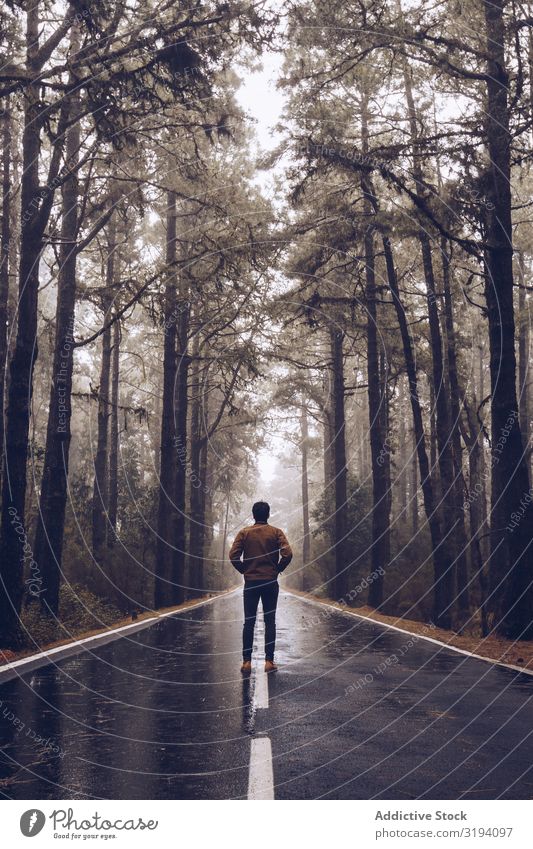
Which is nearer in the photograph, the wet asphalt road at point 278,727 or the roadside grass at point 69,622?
the wet asphalt road at point 278,727

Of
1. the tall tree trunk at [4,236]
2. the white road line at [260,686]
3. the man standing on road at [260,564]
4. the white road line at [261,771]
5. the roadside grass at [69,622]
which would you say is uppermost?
the tall tree trunk at [4,236]

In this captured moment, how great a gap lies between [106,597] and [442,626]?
8.01 meters

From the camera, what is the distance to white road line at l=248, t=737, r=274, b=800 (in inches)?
185

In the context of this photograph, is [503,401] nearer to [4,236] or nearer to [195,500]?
[4,236]

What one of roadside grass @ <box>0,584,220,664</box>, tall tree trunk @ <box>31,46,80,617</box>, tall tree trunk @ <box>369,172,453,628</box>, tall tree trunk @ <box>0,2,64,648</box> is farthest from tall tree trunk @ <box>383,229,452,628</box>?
tall tree trunk @ <box>0,2,64,648</box>

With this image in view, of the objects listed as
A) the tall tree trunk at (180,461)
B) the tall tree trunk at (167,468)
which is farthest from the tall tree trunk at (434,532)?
the tall tree trunk at (180,461)

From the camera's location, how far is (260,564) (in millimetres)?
10516

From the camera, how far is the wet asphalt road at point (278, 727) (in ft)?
16.3

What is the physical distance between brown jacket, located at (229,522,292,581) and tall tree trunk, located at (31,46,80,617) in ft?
21.5

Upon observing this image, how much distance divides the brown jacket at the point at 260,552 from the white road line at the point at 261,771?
4187mm

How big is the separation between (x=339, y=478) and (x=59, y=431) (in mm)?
17493

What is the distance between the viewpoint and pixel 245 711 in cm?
752

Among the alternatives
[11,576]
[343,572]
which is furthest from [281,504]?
[11,576]

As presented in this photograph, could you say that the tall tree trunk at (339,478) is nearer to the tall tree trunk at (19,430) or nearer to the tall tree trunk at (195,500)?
the tall tree trunk at (195,500)
